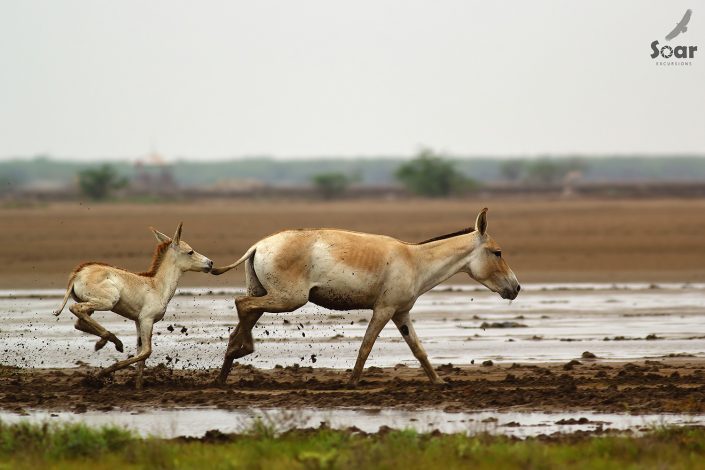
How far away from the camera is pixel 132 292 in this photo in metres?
15.0

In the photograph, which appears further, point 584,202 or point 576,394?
point 584,202

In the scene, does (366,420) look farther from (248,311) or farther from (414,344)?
(248,311)

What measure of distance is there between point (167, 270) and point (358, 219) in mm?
35208

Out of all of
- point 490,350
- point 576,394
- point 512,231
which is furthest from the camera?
point 512,231

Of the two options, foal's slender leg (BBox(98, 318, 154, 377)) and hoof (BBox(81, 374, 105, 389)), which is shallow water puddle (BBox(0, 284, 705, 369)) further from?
hoof (BBox(81, 374, 105, 389))

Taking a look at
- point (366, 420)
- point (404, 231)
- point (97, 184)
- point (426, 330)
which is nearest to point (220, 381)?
point (366, 420)

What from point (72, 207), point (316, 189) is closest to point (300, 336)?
point (72, 207)

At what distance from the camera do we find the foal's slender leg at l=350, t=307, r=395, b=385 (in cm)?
1459

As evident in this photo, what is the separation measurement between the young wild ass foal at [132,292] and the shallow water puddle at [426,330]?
1523 mm

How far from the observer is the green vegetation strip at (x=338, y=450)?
33.7 feet

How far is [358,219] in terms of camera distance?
→ 50625 mm

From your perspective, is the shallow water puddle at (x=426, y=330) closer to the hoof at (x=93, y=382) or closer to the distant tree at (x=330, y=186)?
the hoof at (x=93, y=382)

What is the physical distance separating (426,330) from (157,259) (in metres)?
6.23

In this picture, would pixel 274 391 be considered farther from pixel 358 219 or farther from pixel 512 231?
pixel 358 219
